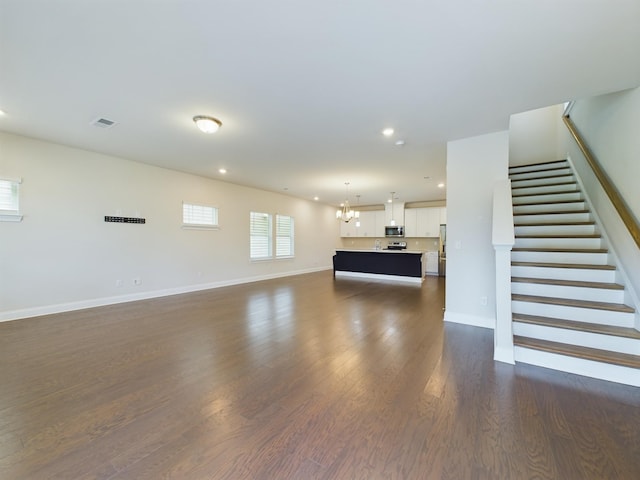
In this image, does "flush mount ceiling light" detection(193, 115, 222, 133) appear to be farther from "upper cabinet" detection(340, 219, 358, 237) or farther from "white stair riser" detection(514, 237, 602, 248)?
→ "upper cabinet" detection(340, 219, 358, 237)

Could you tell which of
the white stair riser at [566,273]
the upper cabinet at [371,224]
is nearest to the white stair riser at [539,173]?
the white stair riser at [566,273]

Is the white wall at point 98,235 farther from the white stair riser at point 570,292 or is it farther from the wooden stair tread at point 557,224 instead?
the wooden stair tread at point 557,224

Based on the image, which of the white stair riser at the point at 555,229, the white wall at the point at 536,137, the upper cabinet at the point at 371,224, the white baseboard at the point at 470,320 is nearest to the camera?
the white stair riser at the point at 555,229

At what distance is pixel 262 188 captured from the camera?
7.57 meters

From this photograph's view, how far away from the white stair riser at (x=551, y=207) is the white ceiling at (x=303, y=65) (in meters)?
1.55

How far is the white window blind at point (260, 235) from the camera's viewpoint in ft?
25.0

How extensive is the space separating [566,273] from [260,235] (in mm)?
6835

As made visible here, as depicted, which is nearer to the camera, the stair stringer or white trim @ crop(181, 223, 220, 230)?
the stair stringer

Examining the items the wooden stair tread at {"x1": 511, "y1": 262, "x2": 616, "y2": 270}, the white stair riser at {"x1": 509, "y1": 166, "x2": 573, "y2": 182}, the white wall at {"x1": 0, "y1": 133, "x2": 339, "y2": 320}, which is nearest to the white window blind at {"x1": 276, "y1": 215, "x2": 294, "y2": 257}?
the white wall at {"x1": 0, "y1": 133, "x2": 339, "y2": 320}

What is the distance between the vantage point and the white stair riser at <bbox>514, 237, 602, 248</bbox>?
327 cm

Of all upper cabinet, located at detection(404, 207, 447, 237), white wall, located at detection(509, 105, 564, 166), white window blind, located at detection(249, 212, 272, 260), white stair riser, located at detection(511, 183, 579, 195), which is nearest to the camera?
white stair riser, located at detection(511, 183, 579, 195)

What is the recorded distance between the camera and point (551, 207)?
397 centimetres

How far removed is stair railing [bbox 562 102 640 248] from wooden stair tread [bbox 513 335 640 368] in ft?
3.54

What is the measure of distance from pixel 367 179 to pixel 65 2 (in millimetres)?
5487
